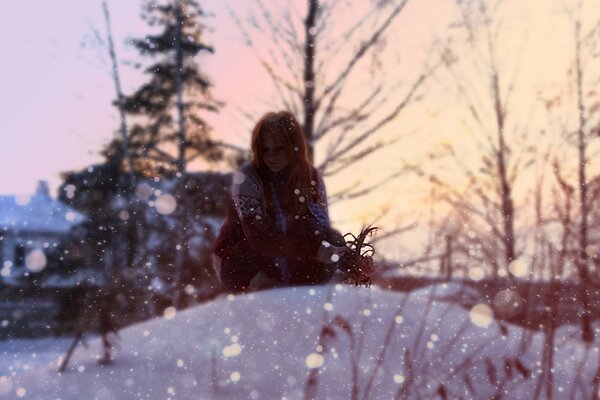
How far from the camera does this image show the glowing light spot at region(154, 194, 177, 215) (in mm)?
7449

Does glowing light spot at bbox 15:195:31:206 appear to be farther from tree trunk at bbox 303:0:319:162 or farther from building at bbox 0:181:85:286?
tree trunk at bbox 303:0:319:162

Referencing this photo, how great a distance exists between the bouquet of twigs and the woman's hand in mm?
12

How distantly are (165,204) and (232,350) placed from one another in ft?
16.1

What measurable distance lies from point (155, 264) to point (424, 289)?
16.6 feet

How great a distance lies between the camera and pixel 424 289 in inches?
134

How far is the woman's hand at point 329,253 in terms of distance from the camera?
1.79 meters

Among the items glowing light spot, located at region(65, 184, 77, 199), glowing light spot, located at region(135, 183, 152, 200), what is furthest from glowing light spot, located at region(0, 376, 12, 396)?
glowing light spot, located at region(65, 184, 77, 199)

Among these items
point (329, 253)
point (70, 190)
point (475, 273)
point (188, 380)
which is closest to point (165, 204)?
point (70, 190)

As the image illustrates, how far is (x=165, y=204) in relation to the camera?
7.82m

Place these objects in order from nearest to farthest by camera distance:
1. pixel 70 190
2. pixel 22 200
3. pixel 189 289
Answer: pixel 189 289 < pixel 70 190 < pixel 22 200

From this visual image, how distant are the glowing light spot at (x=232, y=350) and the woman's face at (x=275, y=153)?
132 cm

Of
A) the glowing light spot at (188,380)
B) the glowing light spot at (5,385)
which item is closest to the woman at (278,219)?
the glowing light spot at (188,380)

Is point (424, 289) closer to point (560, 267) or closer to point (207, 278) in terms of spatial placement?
point (560, 267)

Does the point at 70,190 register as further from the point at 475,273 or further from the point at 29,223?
the point at 29,223
